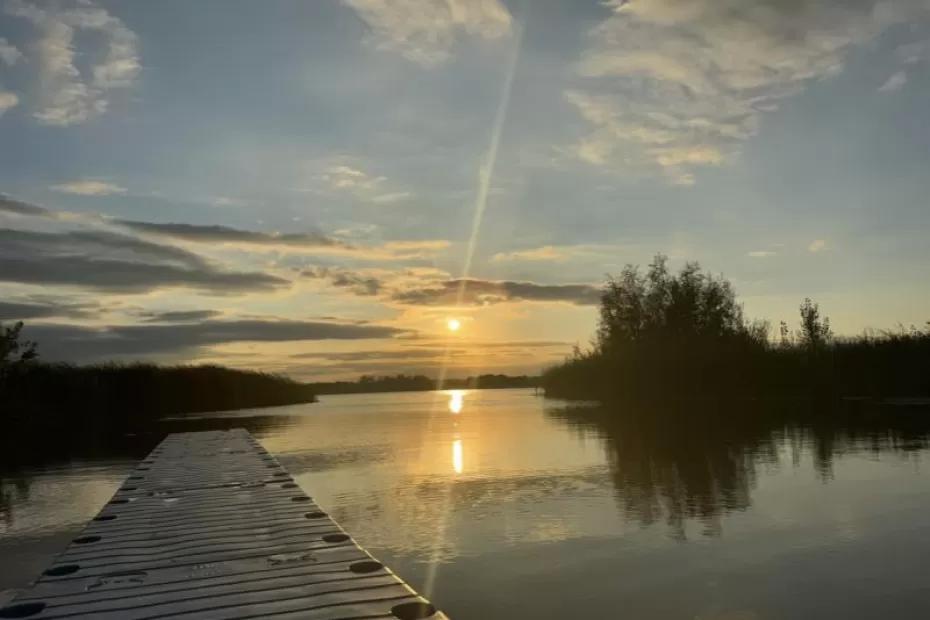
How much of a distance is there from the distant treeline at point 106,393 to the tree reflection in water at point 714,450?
76.4ft

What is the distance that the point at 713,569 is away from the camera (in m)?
6.61

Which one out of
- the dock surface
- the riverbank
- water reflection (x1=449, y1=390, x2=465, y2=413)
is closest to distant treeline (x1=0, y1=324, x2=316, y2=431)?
the riverbank

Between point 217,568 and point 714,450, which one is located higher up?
point 217,568

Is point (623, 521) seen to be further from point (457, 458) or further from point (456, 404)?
point (456, 404)

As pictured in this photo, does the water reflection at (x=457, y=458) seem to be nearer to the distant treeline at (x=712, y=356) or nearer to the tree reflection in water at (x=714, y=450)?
the tree reflection in water at (x=714, y=450)

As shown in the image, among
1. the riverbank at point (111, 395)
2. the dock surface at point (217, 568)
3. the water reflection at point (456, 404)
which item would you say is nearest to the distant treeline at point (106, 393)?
the riverbank at point (111, 395)

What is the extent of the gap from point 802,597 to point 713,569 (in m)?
0.90

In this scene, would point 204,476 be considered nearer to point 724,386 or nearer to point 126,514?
point 126,514

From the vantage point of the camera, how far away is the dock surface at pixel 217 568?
415cm

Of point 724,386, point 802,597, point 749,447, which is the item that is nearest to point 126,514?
point 802,597

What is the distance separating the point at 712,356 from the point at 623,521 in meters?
41.9

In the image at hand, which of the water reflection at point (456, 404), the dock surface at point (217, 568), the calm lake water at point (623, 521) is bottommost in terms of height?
the calm lake water at point (623, 521)

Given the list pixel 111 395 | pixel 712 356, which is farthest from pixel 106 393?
pixel 712 356

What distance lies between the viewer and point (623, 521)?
874 cm
